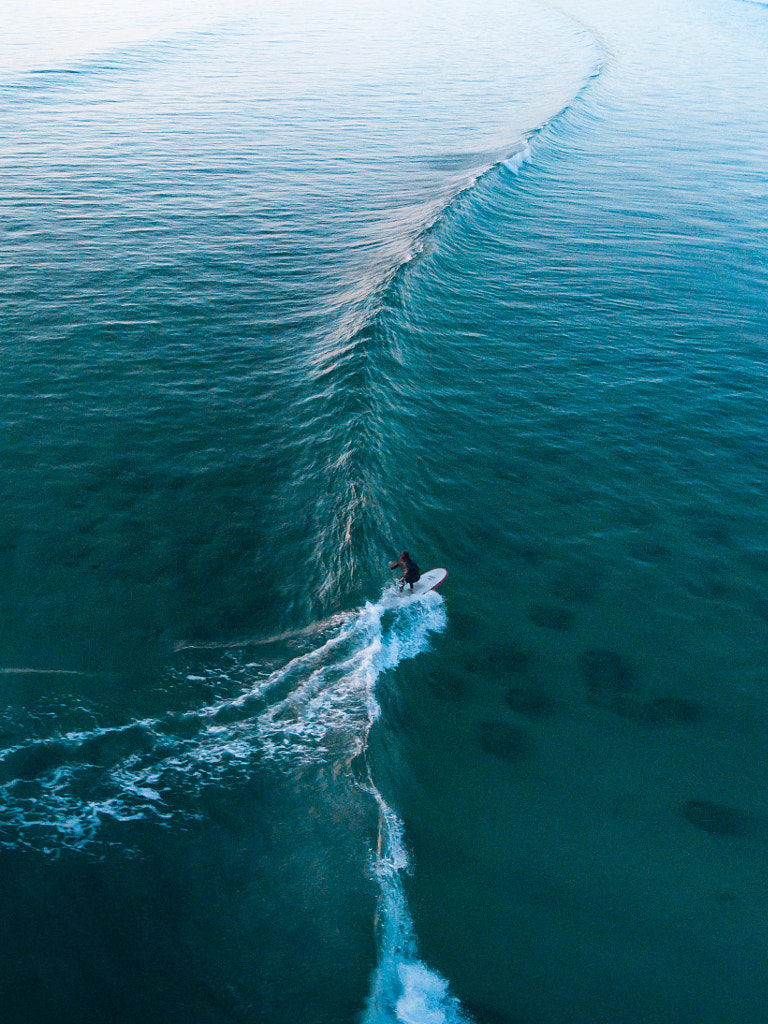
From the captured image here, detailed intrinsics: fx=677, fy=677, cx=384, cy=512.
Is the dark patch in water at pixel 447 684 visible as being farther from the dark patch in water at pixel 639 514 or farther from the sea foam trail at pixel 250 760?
the dark patch in water at pixel 639 514

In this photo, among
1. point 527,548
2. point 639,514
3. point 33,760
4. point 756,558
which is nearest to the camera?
point 33,760

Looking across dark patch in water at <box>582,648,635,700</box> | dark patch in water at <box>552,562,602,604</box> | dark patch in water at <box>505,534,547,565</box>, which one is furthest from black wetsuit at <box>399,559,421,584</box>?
dark patch in water at <box>582,648,635,700</box>

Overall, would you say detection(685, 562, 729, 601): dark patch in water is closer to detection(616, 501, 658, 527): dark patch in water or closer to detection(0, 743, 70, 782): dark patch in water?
detection(616, 501, 658, 527): dark patch in water

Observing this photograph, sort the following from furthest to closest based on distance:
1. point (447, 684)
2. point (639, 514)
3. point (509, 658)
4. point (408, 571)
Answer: point (639, 514) → point (408, 571) → point (509, 658) → point (447, 684)

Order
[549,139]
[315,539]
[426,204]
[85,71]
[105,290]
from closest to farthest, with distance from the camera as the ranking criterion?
[315,539]
[105,290]
[426,204]
[549,139]
[85,71]

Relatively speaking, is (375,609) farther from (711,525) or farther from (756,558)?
(756,558)

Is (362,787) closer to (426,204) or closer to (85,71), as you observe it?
(426,204)

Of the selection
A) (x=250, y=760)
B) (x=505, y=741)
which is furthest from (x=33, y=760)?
(x=505, y=741)

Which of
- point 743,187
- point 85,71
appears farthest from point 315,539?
point 85,71
